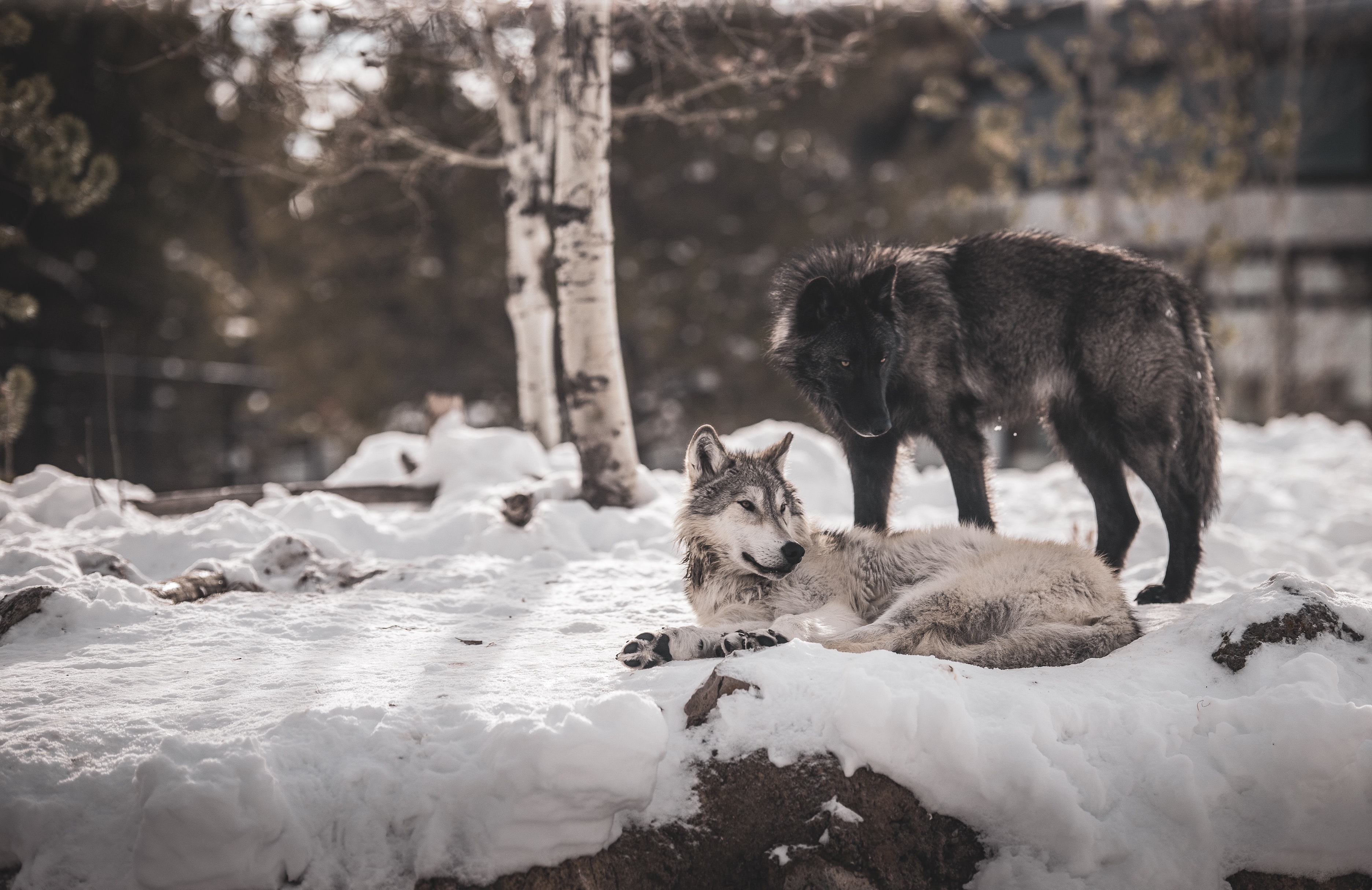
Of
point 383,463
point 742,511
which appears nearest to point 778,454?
point 742,511

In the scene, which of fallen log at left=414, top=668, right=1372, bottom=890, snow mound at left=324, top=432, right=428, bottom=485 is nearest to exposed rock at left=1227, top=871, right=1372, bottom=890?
fallen log at left=414, top=668, right=1372, bottom=890

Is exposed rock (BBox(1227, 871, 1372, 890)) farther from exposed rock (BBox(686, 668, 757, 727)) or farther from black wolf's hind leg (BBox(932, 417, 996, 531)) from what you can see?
black wolf's hind leg (BBox(932, 417, 996, 531))

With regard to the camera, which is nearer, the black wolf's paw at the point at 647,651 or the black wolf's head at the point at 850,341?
the black wolf's paw at the point at 647,651

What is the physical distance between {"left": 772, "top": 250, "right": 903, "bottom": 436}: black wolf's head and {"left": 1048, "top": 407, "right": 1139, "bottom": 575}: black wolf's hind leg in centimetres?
→ 107

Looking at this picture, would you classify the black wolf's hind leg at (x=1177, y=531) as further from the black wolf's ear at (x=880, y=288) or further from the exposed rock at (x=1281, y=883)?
the exposed rock at (x=1281, y=883)

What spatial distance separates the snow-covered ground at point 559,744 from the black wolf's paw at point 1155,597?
618 millimetres

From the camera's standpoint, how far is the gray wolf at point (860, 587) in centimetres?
272

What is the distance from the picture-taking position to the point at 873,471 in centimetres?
400

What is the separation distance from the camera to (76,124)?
4.93 metres

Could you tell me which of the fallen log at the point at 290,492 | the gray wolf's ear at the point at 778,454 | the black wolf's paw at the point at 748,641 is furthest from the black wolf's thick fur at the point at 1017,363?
the fallen log at the point at 290,492

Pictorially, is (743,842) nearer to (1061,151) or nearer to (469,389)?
(469,389)

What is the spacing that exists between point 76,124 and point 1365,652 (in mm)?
6857

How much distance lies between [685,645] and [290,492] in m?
4.47

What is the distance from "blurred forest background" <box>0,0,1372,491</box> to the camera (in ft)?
36.8
